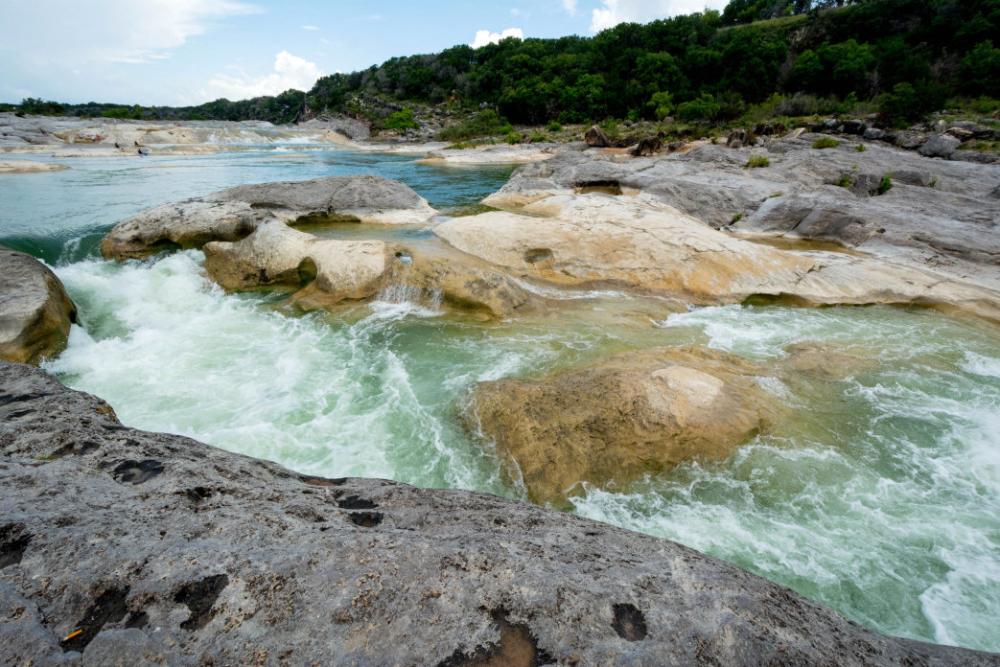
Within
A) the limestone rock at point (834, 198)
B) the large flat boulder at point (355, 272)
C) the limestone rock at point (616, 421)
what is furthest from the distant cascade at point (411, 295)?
the limestone rock at point (834, 198)

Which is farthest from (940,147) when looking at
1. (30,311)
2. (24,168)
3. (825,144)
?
(24,168)

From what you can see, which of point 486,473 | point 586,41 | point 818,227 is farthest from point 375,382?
point 586,41

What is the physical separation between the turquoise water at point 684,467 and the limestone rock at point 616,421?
230 millimetres

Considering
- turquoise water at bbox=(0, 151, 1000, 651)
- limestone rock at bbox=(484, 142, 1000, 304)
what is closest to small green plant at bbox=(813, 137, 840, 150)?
limestone rock at bbox=(484, 142, 1000, 304)

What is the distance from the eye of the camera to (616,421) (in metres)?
5.21

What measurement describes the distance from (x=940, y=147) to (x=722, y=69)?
47685 mm

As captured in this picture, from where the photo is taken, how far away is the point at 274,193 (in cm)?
1395

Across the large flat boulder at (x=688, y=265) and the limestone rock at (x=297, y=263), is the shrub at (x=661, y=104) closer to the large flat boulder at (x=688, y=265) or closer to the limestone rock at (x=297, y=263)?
the large flat boulder at (x=688, y=265)

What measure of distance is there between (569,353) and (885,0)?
248ft

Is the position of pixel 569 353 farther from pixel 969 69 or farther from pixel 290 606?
pixel 969 69

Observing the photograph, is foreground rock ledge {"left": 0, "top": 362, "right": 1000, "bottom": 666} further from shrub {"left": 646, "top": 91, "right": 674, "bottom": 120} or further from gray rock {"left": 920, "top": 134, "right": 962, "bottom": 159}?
shrub {"left": 646, "top": 91, "right": 674, "bottom": 120}

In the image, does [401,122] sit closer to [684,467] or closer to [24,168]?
[24,168]

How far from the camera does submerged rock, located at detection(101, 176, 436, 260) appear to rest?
11.6 m

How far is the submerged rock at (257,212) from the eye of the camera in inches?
456
